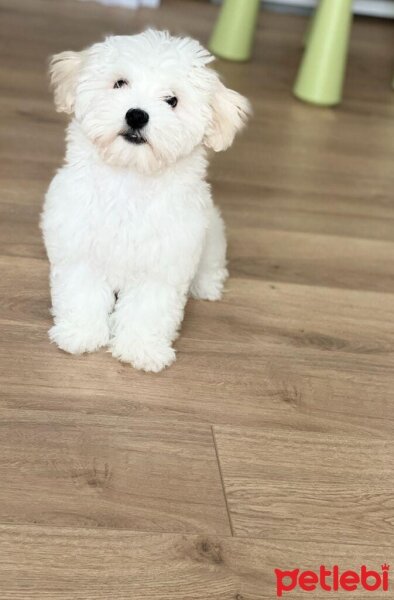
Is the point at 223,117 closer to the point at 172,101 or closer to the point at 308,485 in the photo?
the point at 172,101

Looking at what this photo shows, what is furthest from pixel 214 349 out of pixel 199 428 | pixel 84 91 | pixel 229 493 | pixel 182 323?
pixel 84 91

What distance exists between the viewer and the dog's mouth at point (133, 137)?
1328 millimetres

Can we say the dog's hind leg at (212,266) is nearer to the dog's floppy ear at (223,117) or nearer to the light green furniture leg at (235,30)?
the dog's floppy ear at (223,117)

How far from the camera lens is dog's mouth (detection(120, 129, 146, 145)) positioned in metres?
1.33

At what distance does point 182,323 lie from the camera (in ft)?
5.45

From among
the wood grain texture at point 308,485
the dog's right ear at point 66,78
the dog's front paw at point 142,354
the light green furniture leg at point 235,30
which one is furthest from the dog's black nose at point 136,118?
the light green furniture leg at point 235,30

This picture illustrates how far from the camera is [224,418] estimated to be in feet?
4.68

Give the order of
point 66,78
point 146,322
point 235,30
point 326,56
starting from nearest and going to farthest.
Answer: point 66,78 → point 146,322 → point 326,56 → point 235,30

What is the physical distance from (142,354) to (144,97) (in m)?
0.44

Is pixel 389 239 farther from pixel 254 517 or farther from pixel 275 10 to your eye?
pixel 275 10

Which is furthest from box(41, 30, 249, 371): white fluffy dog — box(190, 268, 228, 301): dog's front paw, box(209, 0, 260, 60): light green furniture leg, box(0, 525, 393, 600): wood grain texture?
box(209, 0, 260, 60): light green furniture leg

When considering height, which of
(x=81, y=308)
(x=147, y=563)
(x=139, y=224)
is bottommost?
(x=147, y=563)

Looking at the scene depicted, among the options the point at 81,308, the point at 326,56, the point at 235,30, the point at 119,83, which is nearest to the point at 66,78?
the point at 119,83

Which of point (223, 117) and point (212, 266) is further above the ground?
point (223, 117)
